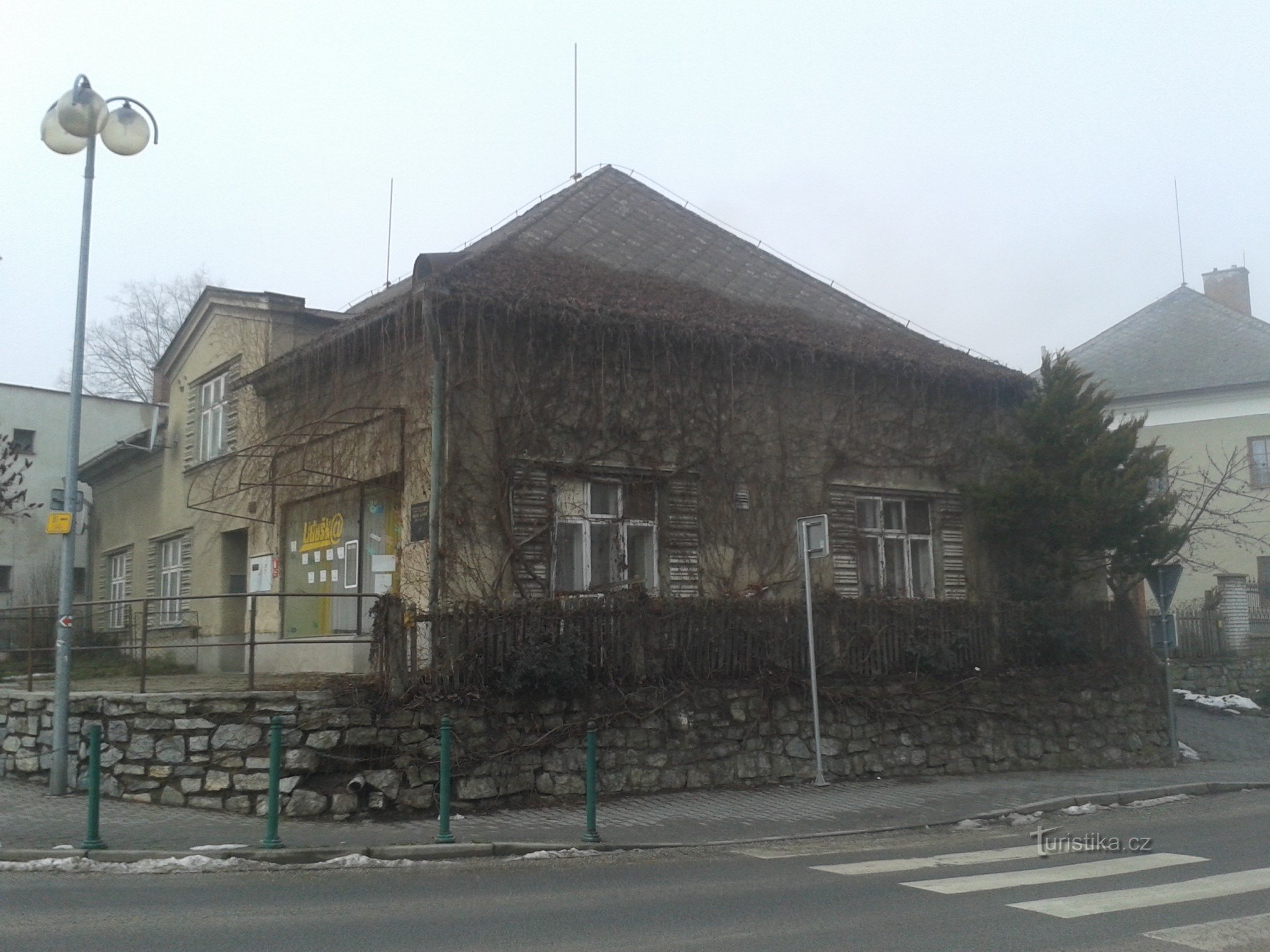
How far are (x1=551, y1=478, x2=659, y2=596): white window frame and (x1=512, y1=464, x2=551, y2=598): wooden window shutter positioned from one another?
0.55 ft

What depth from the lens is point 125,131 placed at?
12523mm

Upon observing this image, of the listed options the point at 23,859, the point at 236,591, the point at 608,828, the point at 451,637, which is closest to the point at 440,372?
the point at 451,637

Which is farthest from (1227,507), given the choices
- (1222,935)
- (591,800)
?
(1222,935)

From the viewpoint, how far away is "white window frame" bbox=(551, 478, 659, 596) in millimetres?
15055

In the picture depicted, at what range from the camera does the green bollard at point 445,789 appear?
10125mm

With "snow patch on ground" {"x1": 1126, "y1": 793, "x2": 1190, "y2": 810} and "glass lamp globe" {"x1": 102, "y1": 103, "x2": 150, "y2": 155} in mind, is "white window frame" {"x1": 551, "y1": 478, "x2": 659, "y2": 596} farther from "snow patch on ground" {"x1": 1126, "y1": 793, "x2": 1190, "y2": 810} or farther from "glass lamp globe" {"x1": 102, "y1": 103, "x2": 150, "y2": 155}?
"glass lamp globe" {"x1": 102, "y1": 103, "x2": 150, "y2": 155}

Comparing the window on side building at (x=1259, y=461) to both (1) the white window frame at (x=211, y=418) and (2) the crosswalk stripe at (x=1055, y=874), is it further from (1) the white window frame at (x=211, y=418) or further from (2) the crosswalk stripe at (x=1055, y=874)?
(1) the white window frame at (x=211, y=418)

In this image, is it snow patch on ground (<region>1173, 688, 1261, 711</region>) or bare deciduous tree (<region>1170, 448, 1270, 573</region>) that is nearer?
snow patch on ground (<region>1173, 688, 1261, 711</region>)

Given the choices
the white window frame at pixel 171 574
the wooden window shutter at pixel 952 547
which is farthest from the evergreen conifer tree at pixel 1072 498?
the white window frame at pixel 171 574

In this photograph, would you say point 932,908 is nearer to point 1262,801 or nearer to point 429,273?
point 1262,801

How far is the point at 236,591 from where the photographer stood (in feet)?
67.2

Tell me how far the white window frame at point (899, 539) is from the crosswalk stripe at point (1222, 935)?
1095 centimetres

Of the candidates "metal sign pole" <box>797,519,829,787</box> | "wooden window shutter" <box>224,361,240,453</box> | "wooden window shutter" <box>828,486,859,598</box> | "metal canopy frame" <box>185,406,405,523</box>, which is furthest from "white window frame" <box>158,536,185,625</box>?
"metal sign pole" <box>797,519,829,787</box>

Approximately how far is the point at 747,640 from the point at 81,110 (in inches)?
378
